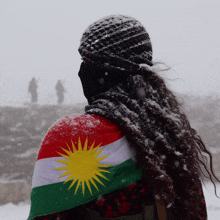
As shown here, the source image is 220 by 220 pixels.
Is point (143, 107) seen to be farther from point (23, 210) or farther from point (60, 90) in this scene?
point (60, 90)

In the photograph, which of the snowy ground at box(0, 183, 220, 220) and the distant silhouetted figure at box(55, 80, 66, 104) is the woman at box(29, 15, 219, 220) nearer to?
the snowy ground at box(0, 183, 220, 220)

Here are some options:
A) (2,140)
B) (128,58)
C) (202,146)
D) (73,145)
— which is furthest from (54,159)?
(2,140)

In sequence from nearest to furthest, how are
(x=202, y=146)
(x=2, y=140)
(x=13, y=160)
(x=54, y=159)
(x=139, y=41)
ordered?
(x=54, y=159), (x=139, y=41), (x=202, y=146), (x=13, y=160), (x=2, y=140)

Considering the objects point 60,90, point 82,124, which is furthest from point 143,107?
point 60,90

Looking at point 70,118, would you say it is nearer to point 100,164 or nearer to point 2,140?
point 100,164

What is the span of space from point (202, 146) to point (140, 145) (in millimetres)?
509

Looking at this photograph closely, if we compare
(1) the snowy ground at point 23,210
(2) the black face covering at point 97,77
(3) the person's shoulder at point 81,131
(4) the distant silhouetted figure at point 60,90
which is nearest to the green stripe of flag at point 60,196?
(3) the person's shoulder at point 81,131

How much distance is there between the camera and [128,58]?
1.03 metres

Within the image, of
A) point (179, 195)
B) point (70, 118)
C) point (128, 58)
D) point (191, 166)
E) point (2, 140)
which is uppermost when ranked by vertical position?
point (128, 58)

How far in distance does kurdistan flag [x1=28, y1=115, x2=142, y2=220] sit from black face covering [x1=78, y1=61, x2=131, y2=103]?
0.21 m

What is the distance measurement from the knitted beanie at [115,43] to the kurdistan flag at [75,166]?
27 cm

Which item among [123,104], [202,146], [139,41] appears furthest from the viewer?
[202,146]

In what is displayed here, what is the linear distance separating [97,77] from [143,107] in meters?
0.25

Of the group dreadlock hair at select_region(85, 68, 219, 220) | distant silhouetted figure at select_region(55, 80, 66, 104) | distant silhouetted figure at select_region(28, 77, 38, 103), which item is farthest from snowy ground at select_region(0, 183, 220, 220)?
distant silhouetted figure at select_region(55, 80, 66, 104)
